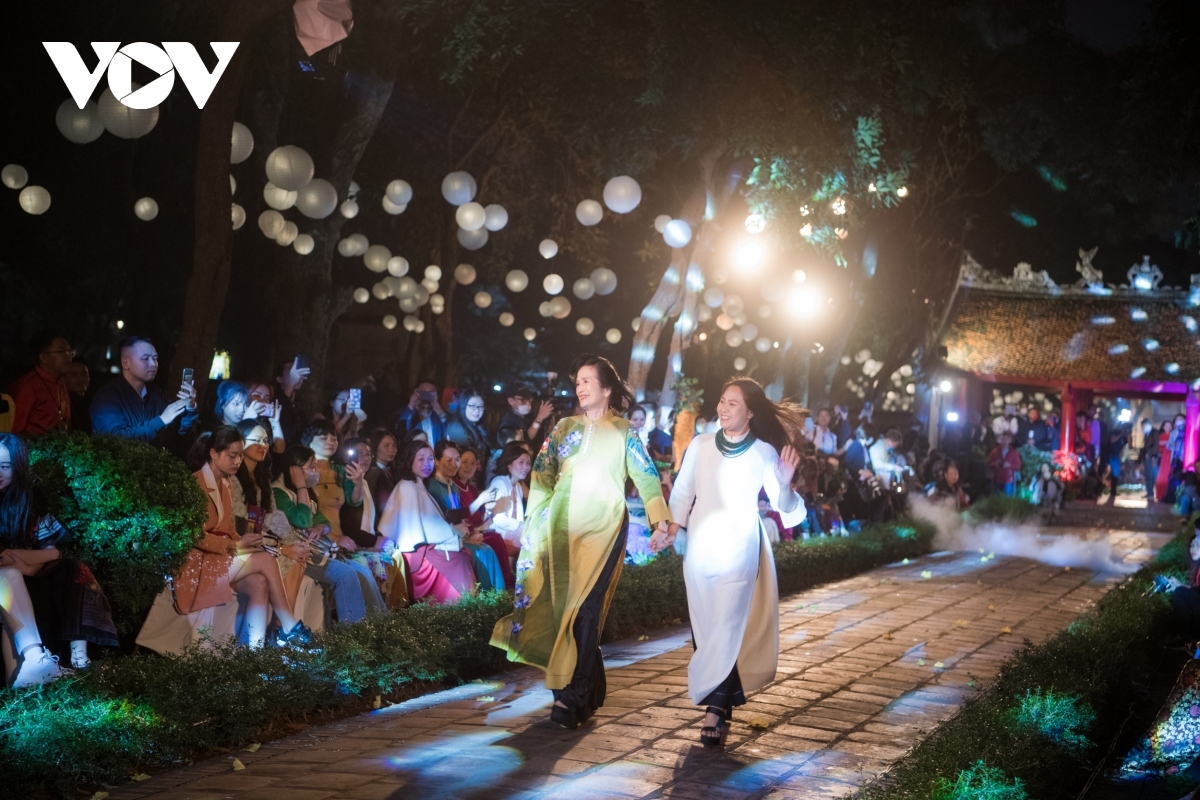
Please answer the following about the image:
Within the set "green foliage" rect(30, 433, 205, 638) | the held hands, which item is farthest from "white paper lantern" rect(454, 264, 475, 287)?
the held hands

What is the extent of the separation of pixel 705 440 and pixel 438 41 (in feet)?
39.4

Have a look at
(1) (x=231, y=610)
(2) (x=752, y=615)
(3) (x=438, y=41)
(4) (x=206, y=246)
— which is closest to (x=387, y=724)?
(1) (x=231, y=610)

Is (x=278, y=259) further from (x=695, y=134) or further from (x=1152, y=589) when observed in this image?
(x=1152, y=589)

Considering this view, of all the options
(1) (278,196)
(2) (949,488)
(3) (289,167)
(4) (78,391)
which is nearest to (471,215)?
(1) (278,196)

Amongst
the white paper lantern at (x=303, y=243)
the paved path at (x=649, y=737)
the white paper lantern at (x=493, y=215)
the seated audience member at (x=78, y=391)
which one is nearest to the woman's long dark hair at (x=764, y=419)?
the paved path at (x=649, y=737)

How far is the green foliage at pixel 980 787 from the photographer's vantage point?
15.3 ft

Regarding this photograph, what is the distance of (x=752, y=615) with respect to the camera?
6.36 metres

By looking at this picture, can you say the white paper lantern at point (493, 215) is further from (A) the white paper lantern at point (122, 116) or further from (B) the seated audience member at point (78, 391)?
(B) the seated audience member at point (78, 391)

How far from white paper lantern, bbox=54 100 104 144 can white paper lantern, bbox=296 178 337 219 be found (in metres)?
2.39

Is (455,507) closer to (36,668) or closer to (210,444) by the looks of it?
(210,444)

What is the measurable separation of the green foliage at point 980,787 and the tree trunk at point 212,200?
22.1ft

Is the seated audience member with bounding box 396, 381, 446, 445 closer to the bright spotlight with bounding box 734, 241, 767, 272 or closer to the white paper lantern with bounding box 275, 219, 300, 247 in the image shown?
the white paper lantern with bounding box 275, 219, 300, 247

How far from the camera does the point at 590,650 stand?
6266 millimetres

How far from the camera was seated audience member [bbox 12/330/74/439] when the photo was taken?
7676 millimetres
